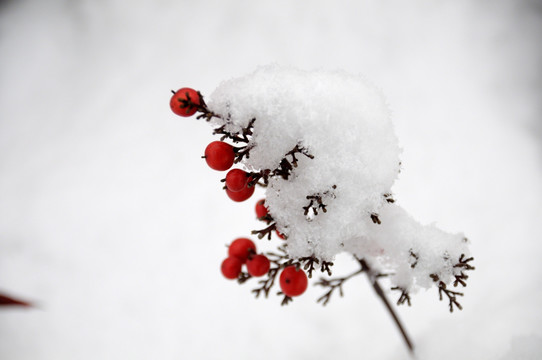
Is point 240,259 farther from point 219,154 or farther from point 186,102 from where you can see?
point 186,102

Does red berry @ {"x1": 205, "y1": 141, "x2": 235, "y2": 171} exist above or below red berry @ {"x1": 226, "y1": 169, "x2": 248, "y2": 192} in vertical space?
above

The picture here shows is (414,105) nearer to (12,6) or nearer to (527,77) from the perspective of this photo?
(527,77)

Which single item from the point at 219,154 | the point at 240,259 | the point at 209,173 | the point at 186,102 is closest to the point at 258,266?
the point at 240,259

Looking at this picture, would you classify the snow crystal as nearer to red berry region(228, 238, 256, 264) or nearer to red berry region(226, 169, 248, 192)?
red berry region(226, 169, 248, 192)

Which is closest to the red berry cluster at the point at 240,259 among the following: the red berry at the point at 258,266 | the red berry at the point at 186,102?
the red berry at the point at 258,266

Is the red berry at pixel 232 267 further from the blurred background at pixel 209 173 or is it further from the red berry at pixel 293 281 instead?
the blurred background at pixel 209 173

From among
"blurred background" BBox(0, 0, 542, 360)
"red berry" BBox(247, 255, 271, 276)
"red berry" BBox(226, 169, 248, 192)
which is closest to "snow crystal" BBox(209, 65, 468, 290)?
"red berry" BBox(226, 169, 248, 192)
